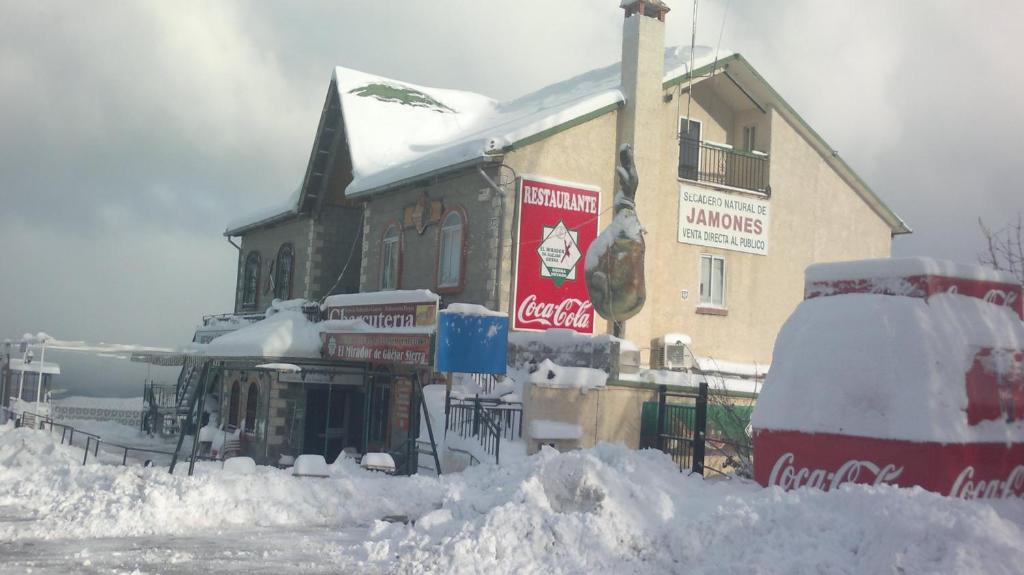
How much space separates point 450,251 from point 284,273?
10642 millimetres

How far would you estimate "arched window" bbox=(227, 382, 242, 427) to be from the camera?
2564 centimetres

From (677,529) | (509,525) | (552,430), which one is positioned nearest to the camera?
(677,529)

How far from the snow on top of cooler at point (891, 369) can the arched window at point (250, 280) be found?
995 inches

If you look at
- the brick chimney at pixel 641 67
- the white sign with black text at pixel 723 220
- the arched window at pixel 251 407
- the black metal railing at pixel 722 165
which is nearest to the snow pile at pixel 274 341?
the arched window at pixel 251 407

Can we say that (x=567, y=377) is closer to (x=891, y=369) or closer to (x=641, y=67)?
(x=891, y=369)

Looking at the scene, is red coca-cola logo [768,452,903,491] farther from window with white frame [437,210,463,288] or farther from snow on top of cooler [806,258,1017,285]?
window with white frame [437,210,463,288]

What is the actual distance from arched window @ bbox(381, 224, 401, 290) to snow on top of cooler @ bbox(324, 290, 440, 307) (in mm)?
1726

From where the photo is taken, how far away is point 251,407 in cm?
2469

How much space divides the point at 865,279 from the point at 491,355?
291 inches

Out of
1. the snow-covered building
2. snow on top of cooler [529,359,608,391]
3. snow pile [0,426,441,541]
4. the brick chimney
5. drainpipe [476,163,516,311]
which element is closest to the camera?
snow pile [0,426,441,541]

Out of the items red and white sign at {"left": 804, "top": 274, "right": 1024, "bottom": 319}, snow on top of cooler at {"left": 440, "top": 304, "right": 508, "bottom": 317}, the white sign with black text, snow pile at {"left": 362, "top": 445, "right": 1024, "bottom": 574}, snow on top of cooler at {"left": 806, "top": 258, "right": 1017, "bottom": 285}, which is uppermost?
the white sign with black text

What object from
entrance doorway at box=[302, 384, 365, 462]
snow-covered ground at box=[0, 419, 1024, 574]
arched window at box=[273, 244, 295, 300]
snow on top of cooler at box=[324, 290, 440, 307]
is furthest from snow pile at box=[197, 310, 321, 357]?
snow-covered ground at box=[0, 419, 1024, 574]

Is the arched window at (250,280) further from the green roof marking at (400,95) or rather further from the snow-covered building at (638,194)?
the green roof marking at (400,95)

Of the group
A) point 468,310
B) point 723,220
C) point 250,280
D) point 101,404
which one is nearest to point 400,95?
point 250,280
